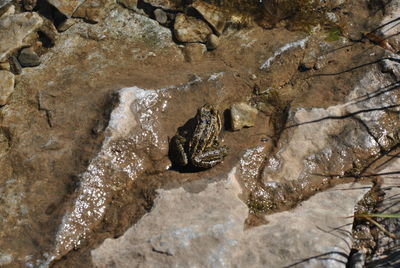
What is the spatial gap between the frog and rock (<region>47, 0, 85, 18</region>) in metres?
3.35

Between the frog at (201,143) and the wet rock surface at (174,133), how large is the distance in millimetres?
147

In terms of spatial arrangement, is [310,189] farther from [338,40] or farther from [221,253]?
[338,40]

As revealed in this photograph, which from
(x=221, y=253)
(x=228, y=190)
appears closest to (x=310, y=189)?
(x=228, y=190)

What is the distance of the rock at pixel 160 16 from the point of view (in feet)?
29.2

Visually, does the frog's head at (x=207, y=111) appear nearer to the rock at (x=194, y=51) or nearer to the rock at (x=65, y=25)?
the rock at (x=194, y=51)

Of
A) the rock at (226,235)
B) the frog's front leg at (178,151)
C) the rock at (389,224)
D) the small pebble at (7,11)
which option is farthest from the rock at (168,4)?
the rock at (389,224)

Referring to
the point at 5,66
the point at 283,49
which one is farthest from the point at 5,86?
the point at 283,49

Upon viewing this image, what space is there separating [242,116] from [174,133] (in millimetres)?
1134

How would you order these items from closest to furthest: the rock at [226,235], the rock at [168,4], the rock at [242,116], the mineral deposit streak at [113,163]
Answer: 1. the rock at [226,235]
2. the mineral deposit streak at [113,163]
3. the rock at [242,116]
4. the rock at [168,4]

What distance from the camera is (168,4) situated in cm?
905

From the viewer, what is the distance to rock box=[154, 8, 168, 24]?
889 centimetres

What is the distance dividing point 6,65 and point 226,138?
13.4ft

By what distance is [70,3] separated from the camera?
8.69 m

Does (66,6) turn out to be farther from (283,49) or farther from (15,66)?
(283,49)
